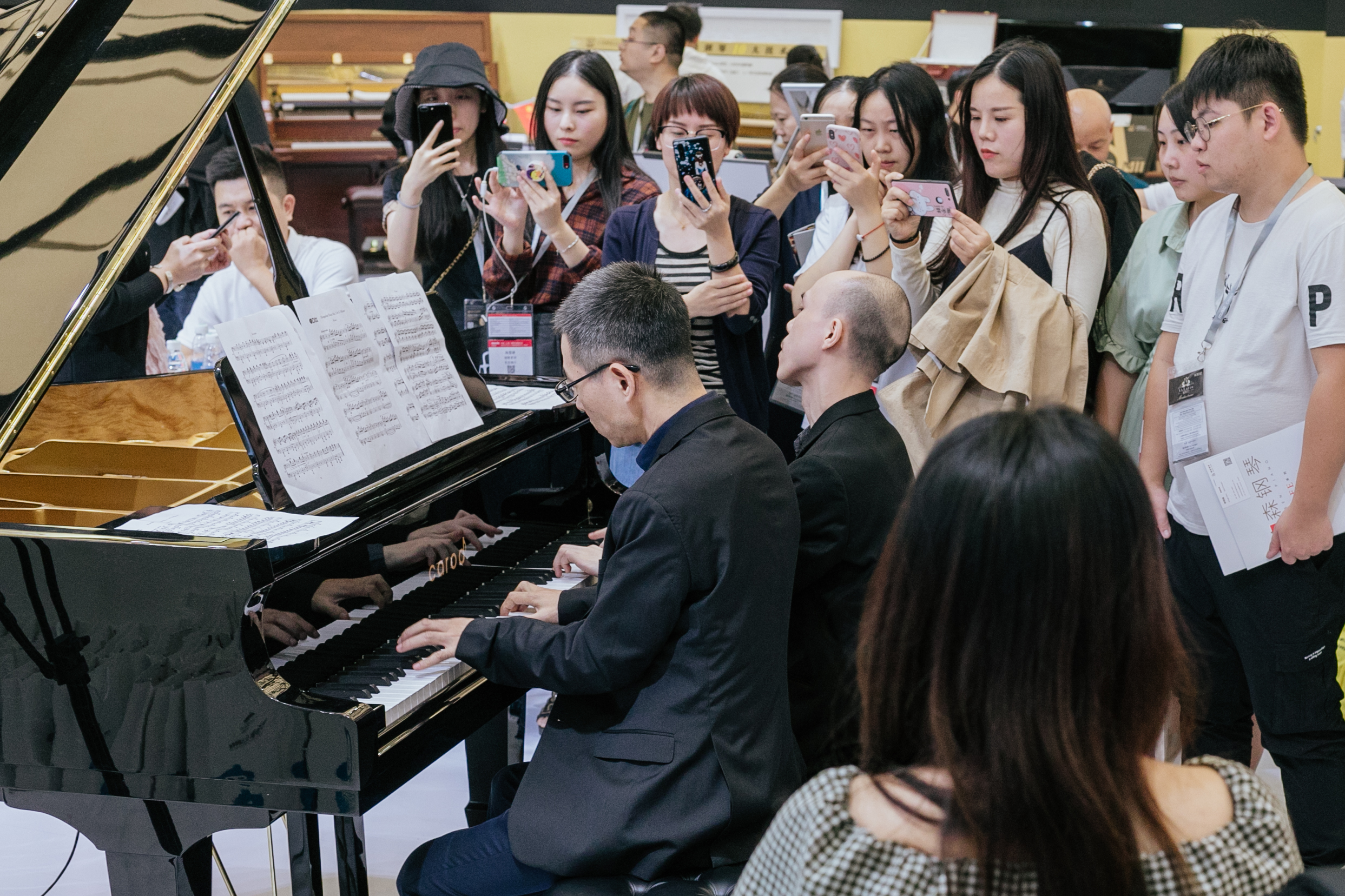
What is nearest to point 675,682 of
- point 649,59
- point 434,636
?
point 434,636

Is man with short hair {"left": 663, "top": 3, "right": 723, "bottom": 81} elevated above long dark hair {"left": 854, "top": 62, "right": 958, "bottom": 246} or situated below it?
above

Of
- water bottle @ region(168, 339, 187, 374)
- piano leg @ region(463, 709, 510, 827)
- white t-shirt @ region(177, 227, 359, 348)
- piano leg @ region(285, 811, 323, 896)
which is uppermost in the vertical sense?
white t-shirt @ region(177, 227, 359, 348)

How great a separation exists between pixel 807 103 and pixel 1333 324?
2507 mm

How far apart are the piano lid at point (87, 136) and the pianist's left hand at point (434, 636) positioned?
65 centimetres

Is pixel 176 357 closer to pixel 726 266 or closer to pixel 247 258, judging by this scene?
pixel 247 258

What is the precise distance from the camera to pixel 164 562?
171 cm

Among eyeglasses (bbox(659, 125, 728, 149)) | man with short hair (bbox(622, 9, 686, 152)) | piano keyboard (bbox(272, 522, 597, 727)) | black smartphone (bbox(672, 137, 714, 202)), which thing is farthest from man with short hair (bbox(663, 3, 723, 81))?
piano keyboard (bbox(272, 522, 597, 727))

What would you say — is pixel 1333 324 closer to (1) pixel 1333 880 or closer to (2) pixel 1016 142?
(2) pixel 1016 142

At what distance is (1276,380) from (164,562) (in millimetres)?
1947

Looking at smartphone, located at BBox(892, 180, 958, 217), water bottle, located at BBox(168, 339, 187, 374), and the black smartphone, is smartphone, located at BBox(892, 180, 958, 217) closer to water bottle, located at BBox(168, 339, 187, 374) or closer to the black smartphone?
the black smartphone

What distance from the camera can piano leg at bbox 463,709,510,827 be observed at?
279 centimetres

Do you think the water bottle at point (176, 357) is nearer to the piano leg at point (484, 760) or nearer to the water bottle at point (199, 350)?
the water bottle at point (199, 350)

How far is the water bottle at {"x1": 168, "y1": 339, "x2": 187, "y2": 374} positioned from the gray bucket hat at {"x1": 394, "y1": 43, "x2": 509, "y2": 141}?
920 mm

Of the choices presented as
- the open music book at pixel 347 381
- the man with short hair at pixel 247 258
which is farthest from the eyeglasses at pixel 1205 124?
the man with short hair at pixel 247 258
